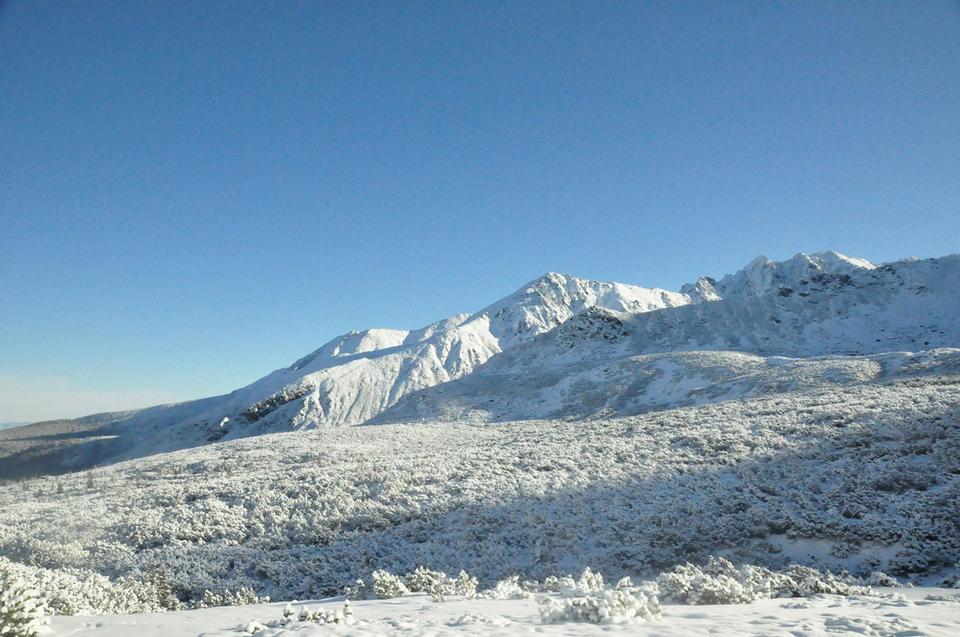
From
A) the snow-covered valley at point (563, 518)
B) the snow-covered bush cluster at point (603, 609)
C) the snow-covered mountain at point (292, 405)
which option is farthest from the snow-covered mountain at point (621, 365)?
the snow-covered bush cluster at point (603, 609)

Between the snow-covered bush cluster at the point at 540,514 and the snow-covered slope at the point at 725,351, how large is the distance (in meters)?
16.2

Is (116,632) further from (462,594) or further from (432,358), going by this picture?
(432,358)

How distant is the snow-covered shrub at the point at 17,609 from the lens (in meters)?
5.61

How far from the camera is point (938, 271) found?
252 ft

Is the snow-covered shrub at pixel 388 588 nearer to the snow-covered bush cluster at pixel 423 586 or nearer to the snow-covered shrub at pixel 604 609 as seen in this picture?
the snow-covered bush cluster at pixel 423 586

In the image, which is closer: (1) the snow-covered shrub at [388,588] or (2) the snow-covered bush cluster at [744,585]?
(2) the snow-covered bush cluster at [744,585]

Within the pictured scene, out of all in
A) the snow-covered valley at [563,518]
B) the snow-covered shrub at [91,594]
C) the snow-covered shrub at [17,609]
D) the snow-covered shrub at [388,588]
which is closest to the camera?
the snow-covered shrub at [17,609]

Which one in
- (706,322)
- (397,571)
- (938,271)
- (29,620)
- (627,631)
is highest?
(938,271)

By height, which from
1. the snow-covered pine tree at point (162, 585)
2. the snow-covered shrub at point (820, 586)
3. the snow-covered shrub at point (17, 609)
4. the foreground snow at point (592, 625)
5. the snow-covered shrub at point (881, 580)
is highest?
the snow-covered shrub at point (17, 609)

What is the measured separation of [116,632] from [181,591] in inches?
251

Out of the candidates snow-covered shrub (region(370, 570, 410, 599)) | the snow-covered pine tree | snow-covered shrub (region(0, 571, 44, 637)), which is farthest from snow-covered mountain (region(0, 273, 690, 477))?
snow-covered shrub (region(0, 571, 44, 637))

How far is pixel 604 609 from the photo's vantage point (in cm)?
675

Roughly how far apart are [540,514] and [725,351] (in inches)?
1875

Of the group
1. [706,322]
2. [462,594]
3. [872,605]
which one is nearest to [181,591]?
[462,594]
